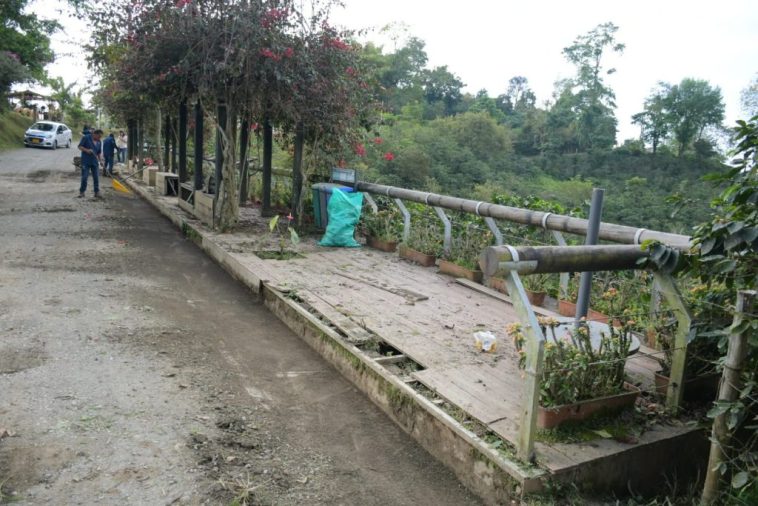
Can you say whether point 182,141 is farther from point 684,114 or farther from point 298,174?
point 684,114

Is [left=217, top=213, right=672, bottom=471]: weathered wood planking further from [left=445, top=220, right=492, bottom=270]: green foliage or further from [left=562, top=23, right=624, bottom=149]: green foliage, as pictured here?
[left=562, top=23, right=624, bottom=149]: green foliage

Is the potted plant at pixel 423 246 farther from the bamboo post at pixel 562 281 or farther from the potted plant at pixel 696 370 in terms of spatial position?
the potted plant at pixel 696 370

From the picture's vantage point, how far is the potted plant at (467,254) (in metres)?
7.36

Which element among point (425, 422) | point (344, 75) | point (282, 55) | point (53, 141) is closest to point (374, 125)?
point (344, 75)

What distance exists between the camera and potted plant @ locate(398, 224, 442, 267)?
8.30m

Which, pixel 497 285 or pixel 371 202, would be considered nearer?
pixel 497 285

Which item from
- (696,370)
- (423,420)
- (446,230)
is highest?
(446,230)

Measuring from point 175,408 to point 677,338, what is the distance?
342 centimetres

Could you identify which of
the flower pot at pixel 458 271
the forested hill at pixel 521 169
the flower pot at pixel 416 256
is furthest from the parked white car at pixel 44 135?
the flower pot at pixel 458 271

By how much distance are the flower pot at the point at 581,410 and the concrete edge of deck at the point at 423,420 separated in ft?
1.26

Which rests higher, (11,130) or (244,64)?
(244,64)

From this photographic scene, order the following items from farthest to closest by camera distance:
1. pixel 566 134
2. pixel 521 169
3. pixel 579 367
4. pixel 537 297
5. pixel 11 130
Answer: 1. pixel 566 134
2. pixel 521 169
3. pixel 11 130
4. pixel 537 297
5. pixel 579 367

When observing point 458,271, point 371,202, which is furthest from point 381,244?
point 458,271

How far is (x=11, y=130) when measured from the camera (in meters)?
37.8
